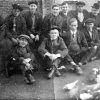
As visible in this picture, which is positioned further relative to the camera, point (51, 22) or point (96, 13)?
point (96, 13)

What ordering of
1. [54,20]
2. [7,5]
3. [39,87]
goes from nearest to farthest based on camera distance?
[39,87] → [54,20] → [7,5]

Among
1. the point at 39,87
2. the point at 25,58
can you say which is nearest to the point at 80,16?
the point at 25,58

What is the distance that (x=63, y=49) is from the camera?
3.79m

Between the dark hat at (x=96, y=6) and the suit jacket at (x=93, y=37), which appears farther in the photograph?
the dark hat at (x=96, y=6)

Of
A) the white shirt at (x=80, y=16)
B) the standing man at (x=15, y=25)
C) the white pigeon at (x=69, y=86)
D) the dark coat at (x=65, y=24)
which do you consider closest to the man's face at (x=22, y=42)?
the standing man at (x=15, y=25)

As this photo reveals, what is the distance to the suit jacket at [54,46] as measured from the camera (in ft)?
12.3

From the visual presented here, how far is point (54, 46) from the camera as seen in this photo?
3770mm

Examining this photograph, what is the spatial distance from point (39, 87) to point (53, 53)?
0.66 meters

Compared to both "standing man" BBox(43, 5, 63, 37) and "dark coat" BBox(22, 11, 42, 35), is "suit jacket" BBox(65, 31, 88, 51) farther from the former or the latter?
"dark coat" BBox(22, 11, 42, 35)

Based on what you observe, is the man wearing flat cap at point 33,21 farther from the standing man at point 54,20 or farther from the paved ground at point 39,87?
the paved ground at point 39,87

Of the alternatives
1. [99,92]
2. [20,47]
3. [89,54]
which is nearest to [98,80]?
[99,92]

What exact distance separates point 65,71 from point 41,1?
202 centimetres

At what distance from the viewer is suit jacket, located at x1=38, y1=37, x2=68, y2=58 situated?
12.3 feet

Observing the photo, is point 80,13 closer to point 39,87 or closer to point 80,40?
point 80,40
